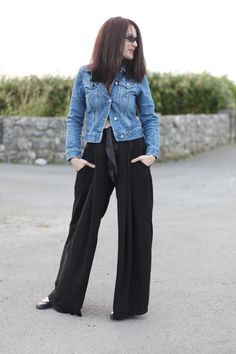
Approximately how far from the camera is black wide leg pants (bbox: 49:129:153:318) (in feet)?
16.6

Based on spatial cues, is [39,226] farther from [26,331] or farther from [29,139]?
[29,139]

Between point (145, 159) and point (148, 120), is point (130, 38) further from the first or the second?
point (145, 159)

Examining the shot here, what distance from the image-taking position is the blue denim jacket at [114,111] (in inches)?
197

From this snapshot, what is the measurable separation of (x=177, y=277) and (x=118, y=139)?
5.85ft

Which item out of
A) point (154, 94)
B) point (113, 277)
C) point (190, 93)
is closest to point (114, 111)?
point (113, 277)

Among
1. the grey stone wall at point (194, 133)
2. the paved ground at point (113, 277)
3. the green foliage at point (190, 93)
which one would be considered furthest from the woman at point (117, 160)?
the green foliage at point (190, 93)

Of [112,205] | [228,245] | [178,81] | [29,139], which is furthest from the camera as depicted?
[178,81]

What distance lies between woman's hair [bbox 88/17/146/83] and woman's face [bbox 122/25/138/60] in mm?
20

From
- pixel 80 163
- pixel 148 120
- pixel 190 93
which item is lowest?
pixel 190 93

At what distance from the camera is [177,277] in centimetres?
640

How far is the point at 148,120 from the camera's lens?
5.15 metres

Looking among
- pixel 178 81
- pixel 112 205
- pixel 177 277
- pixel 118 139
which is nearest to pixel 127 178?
pixel 118 139

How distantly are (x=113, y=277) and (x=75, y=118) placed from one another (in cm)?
164

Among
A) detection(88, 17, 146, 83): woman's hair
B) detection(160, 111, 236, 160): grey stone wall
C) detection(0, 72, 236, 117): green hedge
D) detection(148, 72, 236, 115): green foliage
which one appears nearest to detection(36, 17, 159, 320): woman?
detection(88, 17, 146, 83): woman's hair
